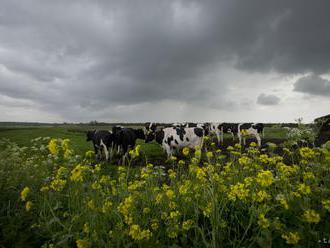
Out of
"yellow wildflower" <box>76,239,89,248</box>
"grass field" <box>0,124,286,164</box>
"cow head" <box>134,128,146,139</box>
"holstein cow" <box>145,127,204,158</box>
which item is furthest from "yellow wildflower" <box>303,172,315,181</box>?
"cow head" <box>134,128,146,139</box>

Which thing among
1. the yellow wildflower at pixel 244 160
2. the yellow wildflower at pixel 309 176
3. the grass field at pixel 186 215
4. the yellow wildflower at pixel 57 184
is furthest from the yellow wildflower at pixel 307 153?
the yellow wildflower at pixel 57 184

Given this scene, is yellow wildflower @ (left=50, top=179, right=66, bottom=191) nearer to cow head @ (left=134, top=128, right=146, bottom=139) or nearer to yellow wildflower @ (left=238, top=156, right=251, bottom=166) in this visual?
yellow wildflower @ (left=238, top=156, right=251, bottom=166)

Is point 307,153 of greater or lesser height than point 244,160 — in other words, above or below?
above

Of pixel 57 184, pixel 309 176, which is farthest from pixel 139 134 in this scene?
pixel 309 176

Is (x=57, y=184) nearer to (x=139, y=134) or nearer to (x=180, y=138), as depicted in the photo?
(x=180, y=138)

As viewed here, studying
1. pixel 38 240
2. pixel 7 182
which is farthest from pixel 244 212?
pixel 7 182

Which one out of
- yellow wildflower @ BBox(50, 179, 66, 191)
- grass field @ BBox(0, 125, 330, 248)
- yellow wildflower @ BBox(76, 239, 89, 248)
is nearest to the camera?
yellow wildflower @ BBox(76, 239, 89, 248)

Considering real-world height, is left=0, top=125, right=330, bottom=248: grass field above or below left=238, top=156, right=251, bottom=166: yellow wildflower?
below

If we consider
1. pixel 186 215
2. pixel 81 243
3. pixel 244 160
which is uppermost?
pixel 244 160

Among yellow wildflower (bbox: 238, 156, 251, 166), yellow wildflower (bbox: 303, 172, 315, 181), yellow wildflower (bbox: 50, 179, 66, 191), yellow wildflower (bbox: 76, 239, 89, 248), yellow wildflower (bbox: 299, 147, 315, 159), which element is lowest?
yellow wildflower (bbox: 76, 239, 89, 248)

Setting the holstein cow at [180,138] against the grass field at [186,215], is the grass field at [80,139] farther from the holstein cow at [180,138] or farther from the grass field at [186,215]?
the grass field at [186,215]

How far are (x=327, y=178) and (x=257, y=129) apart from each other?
1871cm

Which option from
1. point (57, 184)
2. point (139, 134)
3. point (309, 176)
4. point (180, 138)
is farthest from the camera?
point (139, 134)

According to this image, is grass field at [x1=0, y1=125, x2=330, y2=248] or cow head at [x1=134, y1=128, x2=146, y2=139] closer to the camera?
grass field at [x1=0, y1=125, x2=330, y2=248]
